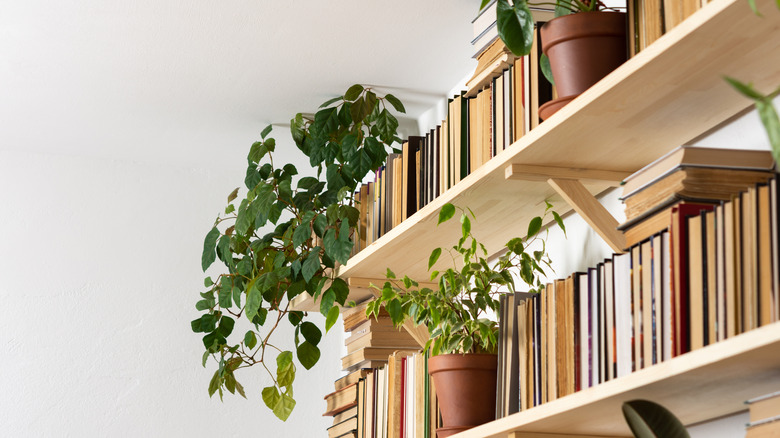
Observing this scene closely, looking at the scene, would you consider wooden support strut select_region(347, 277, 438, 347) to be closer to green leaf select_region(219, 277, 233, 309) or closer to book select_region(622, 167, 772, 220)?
green leaf select_region(219, 277, 233, 309)

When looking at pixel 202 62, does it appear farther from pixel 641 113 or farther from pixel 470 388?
pixel 641 113

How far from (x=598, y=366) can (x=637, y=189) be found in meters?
0.28

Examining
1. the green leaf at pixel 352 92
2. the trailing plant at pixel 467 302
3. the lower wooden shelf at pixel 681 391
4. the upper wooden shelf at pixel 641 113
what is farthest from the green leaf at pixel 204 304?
the lower wooden shelf at pixel 681 391

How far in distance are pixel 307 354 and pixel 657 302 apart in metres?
1.61

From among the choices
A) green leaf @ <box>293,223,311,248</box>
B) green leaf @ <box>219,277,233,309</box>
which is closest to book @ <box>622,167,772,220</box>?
green leaf @ <box>293,223,311,248</box>

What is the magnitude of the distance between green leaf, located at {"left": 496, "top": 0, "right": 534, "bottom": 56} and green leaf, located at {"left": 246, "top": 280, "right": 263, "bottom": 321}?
1327 mm

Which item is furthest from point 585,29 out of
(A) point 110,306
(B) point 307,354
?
(A) point 110,306

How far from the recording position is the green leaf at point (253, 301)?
259 cm

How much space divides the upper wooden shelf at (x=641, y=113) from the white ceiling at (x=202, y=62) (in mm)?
653

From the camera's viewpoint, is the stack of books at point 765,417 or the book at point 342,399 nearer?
the stack of books at point 765,417

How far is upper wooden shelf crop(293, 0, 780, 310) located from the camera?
48.1 inches

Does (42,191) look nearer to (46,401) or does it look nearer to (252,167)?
(46,401)

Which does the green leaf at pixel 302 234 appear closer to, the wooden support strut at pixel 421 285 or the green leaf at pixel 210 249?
the wooden support strut at pixel 421 285

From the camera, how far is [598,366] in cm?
142
